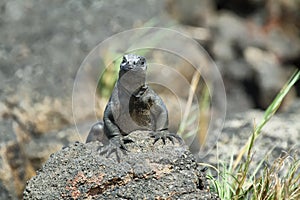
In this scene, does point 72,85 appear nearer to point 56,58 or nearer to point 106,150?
point 56,58

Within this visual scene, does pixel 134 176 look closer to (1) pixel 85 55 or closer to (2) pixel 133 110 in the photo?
(2) pixel 133 110

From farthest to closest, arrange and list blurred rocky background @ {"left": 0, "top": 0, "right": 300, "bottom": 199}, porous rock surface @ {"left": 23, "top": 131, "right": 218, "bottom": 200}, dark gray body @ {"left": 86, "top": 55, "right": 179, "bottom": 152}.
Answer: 1. blurred rocky background @ {"left": 0, "top": 0, "right": 300, "bottom": 199}
2. dark gray body @ {"left": 86, "top": 55, "right": 179, "bottom": 152}
3. porous rock surface @ {"left": 23, "top": 131, "right": 218, "bottom": 200}

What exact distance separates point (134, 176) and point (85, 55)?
4.09m

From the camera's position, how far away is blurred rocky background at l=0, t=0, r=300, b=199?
7297 millimetres

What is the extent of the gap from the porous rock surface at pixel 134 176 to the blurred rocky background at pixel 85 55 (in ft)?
7.21

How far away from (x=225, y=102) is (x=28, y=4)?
3.14 metres

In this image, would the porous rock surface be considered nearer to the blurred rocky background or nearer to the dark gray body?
the dark gray body

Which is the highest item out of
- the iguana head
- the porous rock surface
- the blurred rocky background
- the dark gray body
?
the blurred rocky background

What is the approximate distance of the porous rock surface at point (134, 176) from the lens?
4387 millimetres

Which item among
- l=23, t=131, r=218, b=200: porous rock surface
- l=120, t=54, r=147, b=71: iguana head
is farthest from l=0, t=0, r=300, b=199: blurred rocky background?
l=120, t=54, r=147, b=71: iguana head

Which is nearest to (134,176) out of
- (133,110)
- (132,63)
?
(133,110)

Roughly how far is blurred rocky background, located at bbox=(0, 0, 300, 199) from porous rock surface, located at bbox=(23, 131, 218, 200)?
220 cm

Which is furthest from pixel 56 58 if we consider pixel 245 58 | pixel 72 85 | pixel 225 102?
pixel 245 58

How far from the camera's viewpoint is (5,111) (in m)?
7.26
